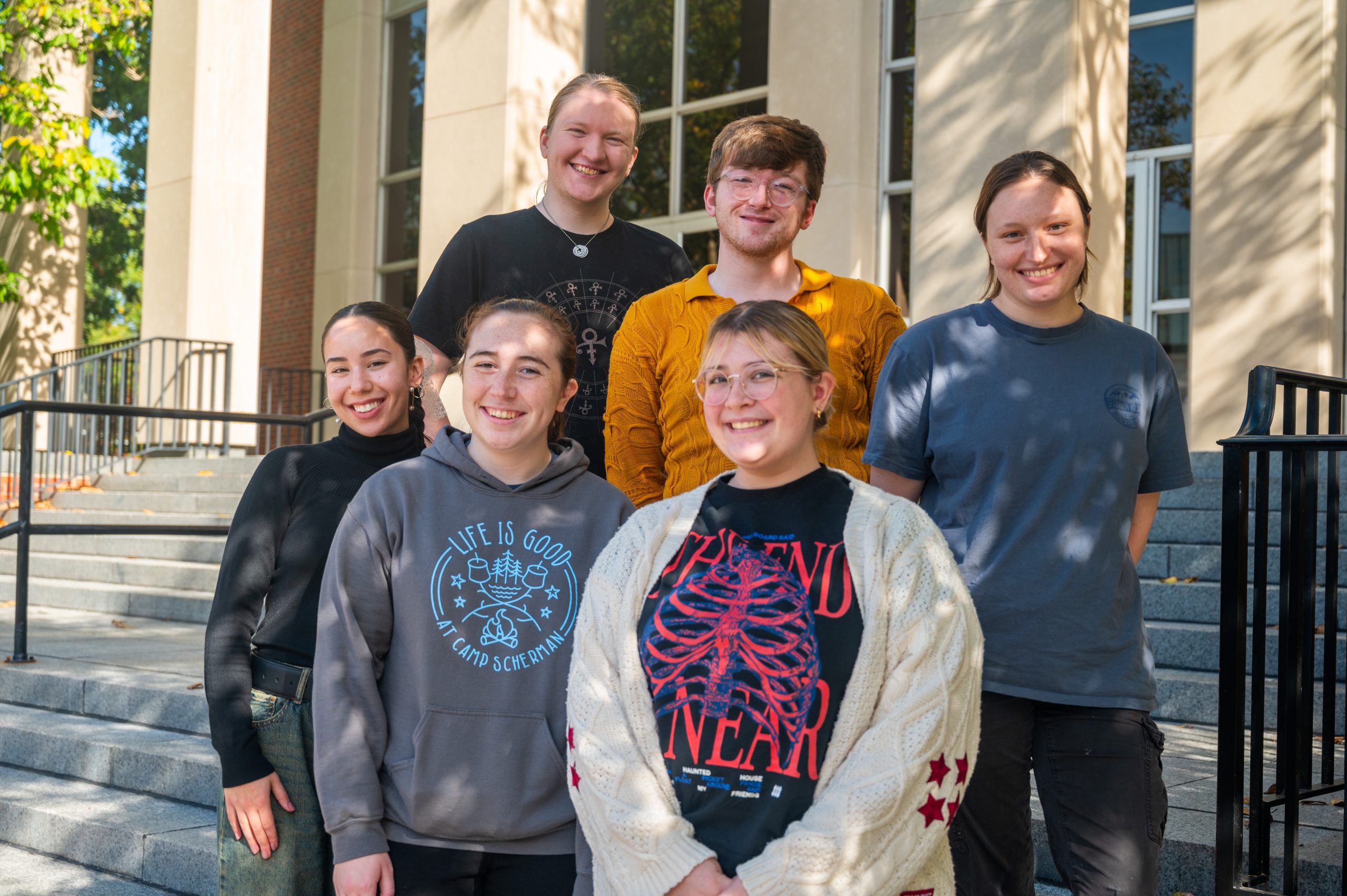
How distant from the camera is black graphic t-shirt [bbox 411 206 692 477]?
11.0 ft

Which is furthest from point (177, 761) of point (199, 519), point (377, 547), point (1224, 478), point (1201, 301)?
point (1201, 301)

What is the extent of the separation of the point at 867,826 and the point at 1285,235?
23.9 ft

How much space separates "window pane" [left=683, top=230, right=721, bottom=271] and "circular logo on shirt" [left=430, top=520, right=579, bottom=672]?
944 cm

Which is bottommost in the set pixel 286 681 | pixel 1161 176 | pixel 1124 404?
pixel 286 681

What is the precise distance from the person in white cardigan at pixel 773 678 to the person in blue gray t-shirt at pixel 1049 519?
1.33 ft

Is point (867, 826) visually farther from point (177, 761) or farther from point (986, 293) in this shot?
point (177, 761)

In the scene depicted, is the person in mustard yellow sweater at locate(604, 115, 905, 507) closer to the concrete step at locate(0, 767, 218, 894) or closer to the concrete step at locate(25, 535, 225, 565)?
the concrete step at locate(0, 767, 218, 894)

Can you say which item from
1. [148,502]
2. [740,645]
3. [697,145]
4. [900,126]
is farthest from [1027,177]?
[148,502]

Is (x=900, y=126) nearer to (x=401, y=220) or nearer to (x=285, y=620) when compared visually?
(x=401, y=220)

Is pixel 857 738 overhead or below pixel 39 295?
below

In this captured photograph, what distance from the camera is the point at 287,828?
252 centimetres

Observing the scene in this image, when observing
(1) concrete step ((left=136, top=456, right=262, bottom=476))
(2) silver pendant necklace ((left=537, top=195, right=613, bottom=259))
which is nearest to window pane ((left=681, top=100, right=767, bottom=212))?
(1) concrete step ((left=136, top=456, right=262, bottom=476))

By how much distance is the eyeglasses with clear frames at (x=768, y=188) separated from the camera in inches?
108

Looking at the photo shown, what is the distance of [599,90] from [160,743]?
10.6ft
